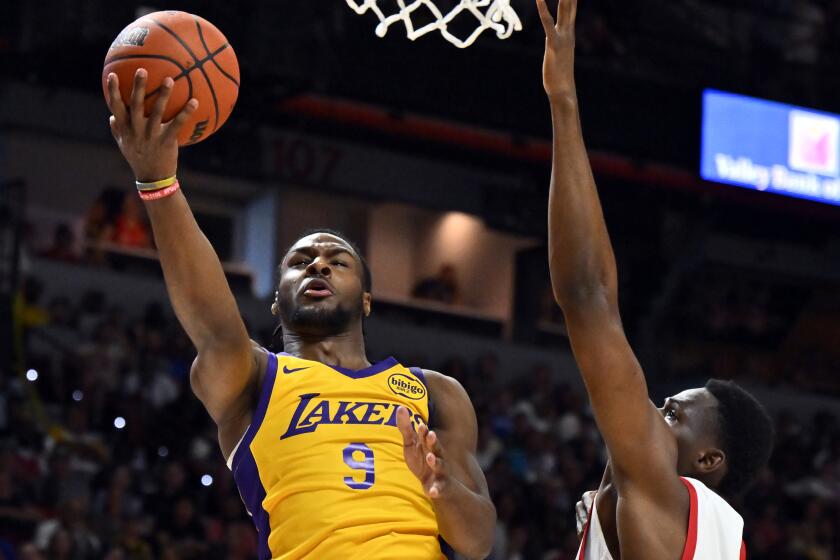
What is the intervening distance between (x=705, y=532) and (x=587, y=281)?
647 millimetres

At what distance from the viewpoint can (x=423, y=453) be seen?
11.7 feet

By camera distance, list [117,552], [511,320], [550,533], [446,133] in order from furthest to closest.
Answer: [511,320], [446,133], [550,533], [117,552]

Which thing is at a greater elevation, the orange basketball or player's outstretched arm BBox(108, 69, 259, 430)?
the orange basketball

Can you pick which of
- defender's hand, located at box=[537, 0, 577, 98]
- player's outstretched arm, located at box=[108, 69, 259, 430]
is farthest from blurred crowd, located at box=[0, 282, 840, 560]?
defender's hand, located at box=[537, 0, 577, 98]

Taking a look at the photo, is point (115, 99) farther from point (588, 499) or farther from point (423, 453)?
point (588, 499)

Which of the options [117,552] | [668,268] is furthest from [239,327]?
[668,268]

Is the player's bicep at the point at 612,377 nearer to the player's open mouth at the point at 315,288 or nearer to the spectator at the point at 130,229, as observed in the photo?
the player's open mouth at the point at 315,288

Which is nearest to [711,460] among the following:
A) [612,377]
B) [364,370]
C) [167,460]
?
[612,377]

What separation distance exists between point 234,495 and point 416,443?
7.27m

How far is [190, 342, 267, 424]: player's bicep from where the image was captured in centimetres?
392

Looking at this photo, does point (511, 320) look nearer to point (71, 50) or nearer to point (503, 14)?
point (71, 50)

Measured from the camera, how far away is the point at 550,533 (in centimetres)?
1180

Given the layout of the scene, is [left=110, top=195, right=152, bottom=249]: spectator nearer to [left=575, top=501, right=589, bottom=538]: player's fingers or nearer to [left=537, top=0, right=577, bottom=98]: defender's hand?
[left=575, top=501, right=589, bottom=538]: player's fingers

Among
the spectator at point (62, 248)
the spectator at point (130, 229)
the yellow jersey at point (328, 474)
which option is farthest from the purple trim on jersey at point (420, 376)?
the spectator at point (130, 229)
